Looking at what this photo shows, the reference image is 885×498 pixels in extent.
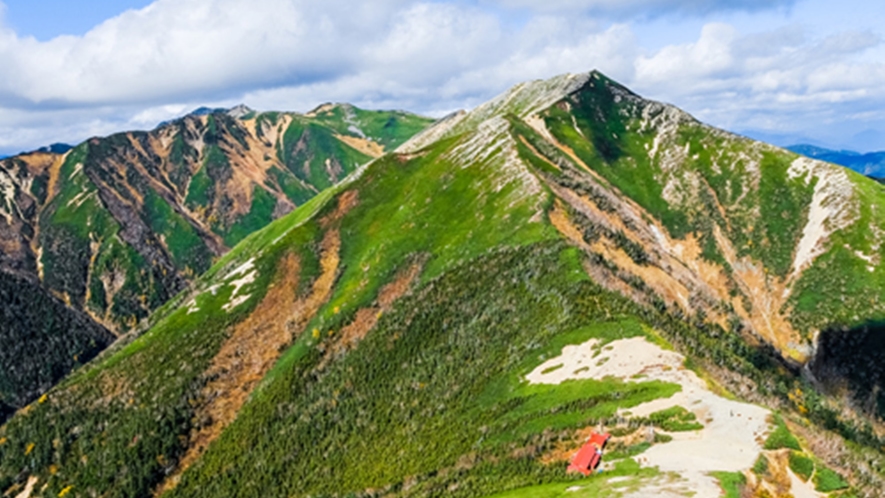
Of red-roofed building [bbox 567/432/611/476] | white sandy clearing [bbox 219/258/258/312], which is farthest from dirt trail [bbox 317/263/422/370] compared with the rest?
red-roofed building [bbox 567/432/611/476]

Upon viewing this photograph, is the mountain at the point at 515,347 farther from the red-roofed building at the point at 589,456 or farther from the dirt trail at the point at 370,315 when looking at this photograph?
the red-roofed building at the point at 589,456

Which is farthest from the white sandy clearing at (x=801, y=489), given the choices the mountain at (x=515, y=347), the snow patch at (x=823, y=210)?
the snow patch at (x=823, y=210)

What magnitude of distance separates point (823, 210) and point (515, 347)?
130m

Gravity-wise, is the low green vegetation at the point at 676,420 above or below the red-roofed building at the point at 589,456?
above

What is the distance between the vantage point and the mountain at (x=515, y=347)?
5862cm

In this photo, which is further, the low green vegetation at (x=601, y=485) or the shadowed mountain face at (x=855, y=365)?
the shadowed mountain face at (x=855, y=365)

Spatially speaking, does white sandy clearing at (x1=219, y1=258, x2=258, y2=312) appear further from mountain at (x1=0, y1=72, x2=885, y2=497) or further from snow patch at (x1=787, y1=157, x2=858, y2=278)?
snow patch at (x1=787, y1=157, x2=858, y2=278)

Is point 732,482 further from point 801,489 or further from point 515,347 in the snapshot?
point 515,347

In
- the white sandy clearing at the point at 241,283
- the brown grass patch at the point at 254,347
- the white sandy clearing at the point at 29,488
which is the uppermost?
the white sandy clearing at the point at 241,283

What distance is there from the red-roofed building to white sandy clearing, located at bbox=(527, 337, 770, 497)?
13.2ft

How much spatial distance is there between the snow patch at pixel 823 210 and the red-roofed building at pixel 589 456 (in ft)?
425

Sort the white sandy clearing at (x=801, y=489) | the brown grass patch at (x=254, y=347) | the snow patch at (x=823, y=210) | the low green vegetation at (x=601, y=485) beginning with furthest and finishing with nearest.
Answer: the snow patch at (x=823, y=210)
the brown grass patch at (x=254, y=347)
the low green vegetation at (x=601, y=485)
the white sandy clearing at (x=801, y=489)

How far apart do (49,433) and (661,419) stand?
12246 centimetres

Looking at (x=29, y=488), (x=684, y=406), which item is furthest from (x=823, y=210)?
(x=29, y=488)
